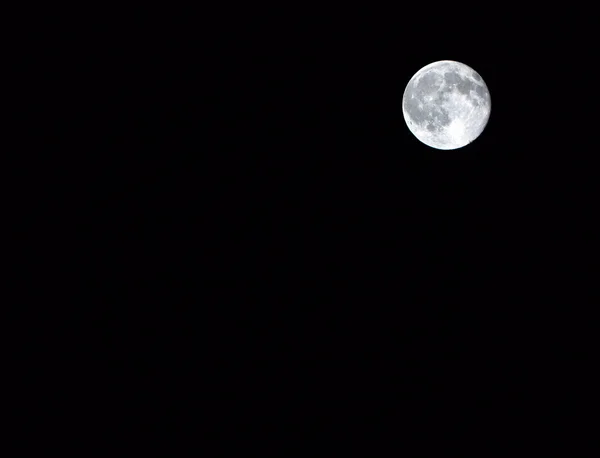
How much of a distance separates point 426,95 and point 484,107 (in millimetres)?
A: 510

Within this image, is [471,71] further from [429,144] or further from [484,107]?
[429,144]

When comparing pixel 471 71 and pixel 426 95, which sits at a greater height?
pixel 471 71

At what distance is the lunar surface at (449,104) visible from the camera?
4348mm

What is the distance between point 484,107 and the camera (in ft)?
14.5

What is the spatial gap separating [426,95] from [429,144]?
0.44 m

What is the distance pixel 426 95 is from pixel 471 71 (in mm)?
462

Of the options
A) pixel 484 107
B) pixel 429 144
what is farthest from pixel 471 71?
pixel 429 144

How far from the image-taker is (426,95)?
14.5ft

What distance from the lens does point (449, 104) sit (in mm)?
4336

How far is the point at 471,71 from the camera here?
4.47 metres

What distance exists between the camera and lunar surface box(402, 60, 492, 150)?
4348 mm

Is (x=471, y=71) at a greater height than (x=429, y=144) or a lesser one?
greater

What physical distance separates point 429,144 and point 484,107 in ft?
1.79

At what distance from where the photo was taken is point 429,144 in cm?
462
